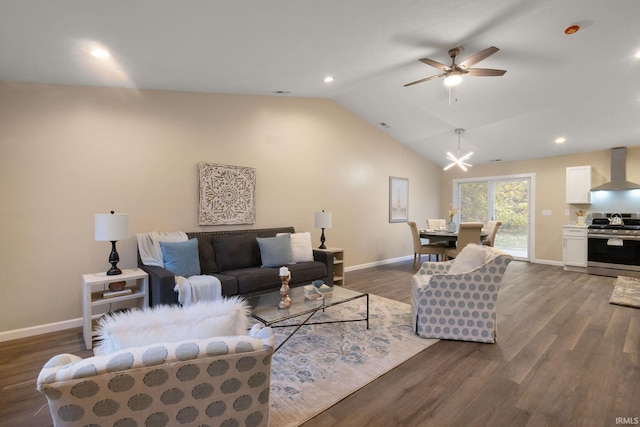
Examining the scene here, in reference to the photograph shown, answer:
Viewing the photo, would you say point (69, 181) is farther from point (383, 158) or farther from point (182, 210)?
point (383, 158)

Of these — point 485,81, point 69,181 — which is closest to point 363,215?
point 485,81

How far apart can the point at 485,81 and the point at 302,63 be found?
8.56ft

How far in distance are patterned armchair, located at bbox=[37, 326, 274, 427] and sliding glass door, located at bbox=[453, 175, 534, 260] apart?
7815mm

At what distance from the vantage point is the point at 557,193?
22.0 feet

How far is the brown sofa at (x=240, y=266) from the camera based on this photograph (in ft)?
11.3

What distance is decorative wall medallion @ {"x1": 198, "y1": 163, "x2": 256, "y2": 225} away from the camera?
13.7ft

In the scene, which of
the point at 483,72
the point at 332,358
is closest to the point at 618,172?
the point at 483,72

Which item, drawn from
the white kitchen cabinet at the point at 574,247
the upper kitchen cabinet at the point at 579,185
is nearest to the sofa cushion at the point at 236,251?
the white kitchen cabinet at the point at 574,247

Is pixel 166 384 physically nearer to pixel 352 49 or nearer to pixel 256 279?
pixel 256 279

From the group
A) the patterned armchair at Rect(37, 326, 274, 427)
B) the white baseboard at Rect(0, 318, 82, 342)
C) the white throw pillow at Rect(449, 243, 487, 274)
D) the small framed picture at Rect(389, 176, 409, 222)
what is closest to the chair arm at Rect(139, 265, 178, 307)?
the white baseboard at Rect(0, 318, 82, 342)

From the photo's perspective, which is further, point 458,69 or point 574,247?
point 574,247

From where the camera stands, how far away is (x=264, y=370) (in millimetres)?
1178

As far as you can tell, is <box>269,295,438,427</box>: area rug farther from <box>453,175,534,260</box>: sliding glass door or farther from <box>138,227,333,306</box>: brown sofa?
<box>453,175,534,260</box>: sliding glass door

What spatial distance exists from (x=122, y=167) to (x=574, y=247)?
790 cm
